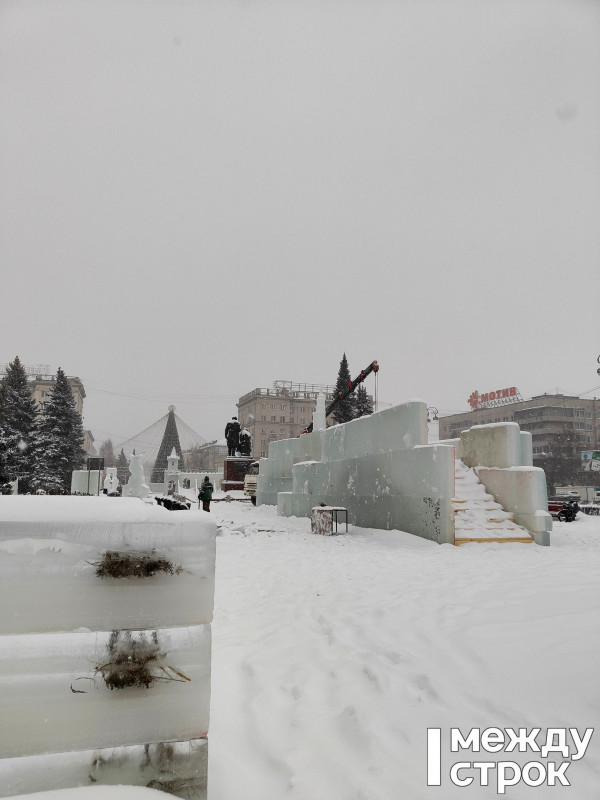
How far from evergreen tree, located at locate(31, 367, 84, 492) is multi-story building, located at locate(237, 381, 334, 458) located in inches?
2273

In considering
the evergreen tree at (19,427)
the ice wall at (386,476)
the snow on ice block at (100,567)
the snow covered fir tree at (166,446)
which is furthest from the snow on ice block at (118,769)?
the snow covered fir tree at (166,446)

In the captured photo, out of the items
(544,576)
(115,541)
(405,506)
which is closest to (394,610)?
(544,576)

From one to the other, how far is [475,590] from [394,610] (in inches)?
44.3

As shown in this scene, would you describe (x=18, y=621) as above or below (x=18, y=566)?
below

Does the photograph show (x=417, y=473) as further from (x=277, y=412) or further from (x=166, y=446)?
(x=277, y=412)

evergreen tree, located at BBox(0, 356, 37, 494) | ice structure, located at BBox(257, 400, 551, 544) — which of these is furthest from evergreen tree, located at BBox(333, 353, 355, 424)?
ice structure, located at BBox(257, 400, 551, 544)

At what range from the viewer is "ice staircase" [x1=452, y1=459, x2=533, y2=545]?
31.5ft

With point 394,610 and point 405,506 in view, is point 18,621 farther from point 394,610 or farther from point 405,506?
point 405,506

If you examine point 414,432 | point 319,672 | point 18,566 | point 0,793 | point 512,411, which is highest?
point 512,411

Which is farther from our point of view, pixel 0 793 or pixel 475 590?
pixel 475 590

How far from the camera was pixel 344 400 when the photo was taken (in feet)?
171

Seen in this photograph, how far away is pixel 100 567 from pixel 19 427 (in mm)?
41994

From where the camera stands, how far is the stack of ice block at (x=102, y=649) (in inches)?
61.2

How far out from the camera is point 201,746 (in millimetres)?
1677
